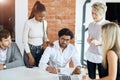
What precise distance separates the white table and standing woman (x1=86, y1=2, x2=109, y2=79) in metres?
0.63

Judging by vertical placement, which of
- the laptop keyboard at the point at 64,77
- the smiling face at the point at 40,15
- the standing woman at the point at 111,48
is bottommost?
the laptop keyboard at the point at 64,77

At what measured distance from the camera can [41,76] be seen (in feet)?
7.55

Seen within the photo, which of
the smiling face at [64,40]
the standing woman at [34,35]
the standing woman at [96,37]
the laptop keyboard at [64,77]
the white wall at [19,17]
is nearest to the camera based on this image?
the laptop keyboard at [64,77]

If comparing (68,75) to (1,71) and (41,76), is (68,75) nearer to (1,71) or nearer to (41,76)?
(41,76)

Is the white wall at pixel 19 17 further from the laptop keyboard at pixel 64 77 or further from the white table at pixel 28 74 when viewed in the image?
the laptop keyboard at pixel 64 77

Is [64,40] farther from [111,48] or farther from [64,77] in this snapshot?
[111,48]

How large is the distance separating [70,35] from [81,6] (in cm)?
231

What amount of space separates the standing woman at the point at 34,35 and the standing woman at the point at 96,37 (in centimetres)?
64

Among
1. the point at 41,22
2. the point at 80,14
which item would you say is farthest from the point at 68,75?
the point at 80,14

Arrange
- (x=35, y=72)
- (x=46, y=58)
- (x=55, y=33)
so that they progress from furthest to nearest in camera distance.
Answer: (x=55, y=33)
(x=46, y=58)
(x=35, y=72)

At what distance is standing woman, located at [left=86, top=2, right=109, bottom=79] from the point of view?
2971 mm

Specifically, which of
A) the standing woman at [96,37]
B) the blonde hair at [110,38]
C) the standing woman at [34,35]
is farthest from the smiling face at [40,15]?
the blonde hair at [110,38]

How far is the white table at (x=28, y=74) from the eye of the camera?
2252mm

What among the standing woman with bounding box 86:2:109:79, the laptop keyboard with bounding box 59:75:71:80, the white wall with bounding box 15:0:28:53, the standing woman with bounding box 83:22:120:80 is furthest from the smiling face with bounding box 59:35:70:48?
the white wall with bounding box 15:0:28:53
